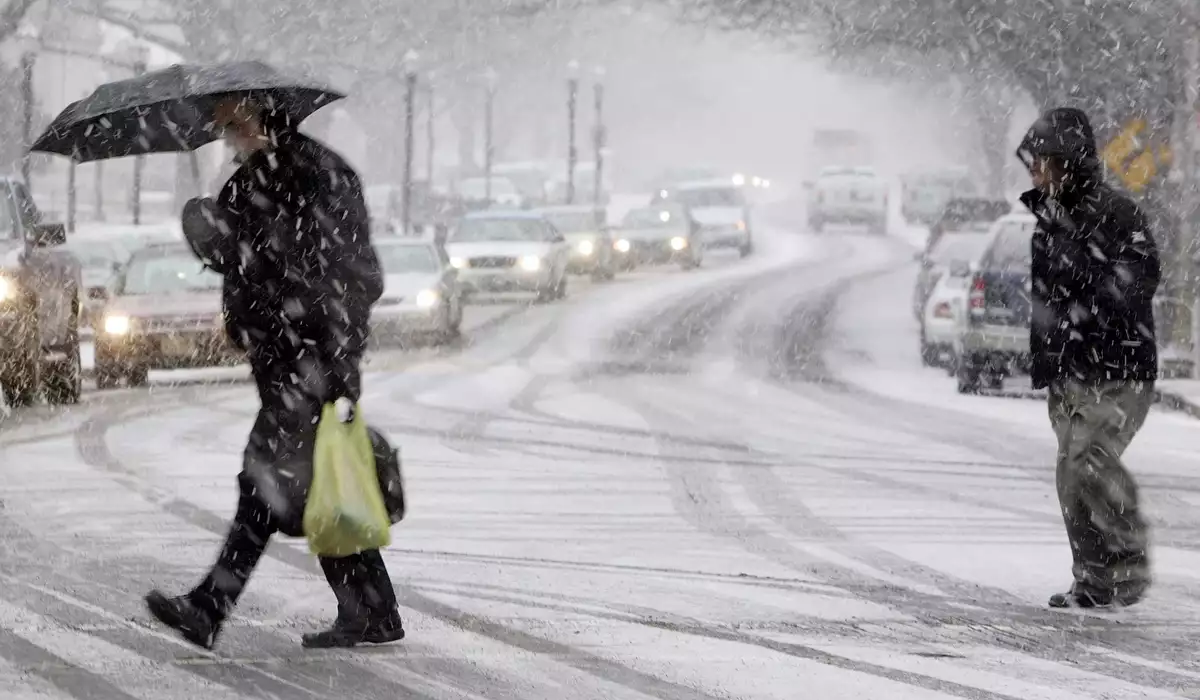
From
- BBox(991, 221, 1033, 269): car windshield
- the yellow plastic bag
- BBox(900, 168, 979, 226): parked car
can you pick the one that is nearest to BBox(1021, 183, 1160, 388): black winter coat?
the yellow plastic bag

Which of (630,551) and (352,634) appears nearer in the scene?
(352,634)

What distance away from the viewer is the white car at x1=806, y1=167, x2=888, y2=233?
221ft

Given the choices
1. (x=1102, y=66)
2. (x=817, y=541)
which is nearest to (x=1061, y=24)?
(x=1102, y=66)

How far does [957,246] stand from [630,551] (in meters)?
16.7

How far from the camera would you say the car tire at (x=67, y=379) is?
56.0 feet

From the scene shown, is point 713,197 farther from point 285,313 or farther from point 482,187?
point 285,313

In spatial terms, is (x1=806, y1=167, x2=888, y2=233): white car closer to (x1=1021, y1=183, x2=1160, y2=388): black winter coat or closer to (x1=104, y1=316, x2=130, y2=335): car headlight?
(x1=104, y1=316, x2=130, y2=335): car headlight

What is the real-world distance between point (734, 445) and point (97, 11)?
135 feet

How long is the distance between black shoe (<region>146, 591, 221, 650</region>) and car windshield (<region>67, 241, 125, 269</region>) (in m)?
26.8

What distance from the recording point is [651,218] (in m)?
46.4

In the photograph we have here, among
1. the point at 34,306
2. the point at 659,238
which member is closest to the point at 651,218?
the point at 659,238

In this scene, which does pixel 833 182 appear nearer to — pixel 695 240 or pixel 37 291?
pixel 695 240

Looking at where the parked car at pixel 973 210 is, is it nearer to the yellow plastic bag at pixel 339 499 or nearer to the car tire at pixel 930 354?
the car tire at pixel 930 354

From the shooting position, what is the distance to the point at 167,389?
18891 millimetres
